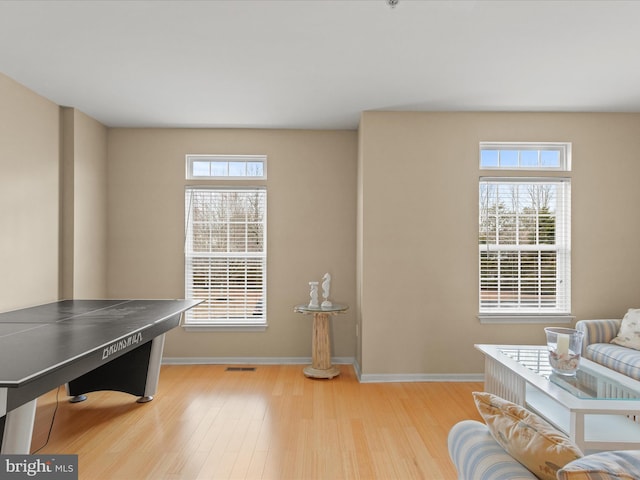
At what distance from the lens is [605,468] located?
3.25 ft

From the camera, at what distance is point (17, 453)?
6.52 feet

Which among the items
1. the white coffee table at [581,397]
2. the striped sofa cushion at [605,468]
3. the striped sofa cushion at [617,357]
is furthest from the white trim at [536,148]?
the striped sofa cushion at [605,468]

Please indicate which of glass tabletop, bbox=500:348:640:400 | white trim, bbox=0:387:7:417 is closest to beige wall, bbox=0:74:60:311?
white trim, bbox=0:387:7:417

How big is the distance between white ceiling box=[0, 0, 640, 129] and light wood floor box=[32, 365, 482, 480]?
2.68 meters

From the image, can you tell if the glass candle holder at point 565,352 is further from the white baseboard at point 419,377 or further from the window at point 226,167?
the window at point 226,167

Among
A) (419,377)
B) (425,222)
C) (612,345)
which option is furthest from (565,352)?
(425,222)

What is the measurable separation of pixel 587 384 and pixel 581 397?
264mm

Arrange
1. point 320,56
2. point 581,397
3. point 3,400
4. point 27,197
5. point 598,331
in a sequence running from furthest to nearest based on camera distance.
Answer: point 598,331
point 27,197
point 320,56
point 581,397
point 3,400

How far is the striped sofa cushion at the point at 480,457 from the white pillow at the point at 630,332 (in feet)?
9.92

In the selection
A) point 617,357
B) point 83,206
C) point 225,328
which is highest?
point 83,206

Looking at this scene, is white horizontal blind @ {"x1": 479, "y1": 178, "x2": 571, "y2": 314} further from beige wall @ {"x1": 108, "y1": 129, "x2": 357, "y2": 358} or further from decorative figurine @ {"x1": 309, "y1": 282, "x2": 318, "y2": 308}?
decorative figurine @ {"x1": 309, "y1": 282, "x2": 318, "y2": 308}

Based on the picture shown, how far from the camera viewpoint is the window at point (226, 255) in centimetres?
506

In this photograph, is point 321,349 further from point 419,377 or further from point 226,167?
point 226,167

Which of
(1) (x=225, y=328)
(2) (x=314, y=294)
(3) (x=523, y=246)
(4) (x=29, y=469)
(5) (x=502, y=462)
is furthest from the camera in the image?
(1) (x=225, y=328)
